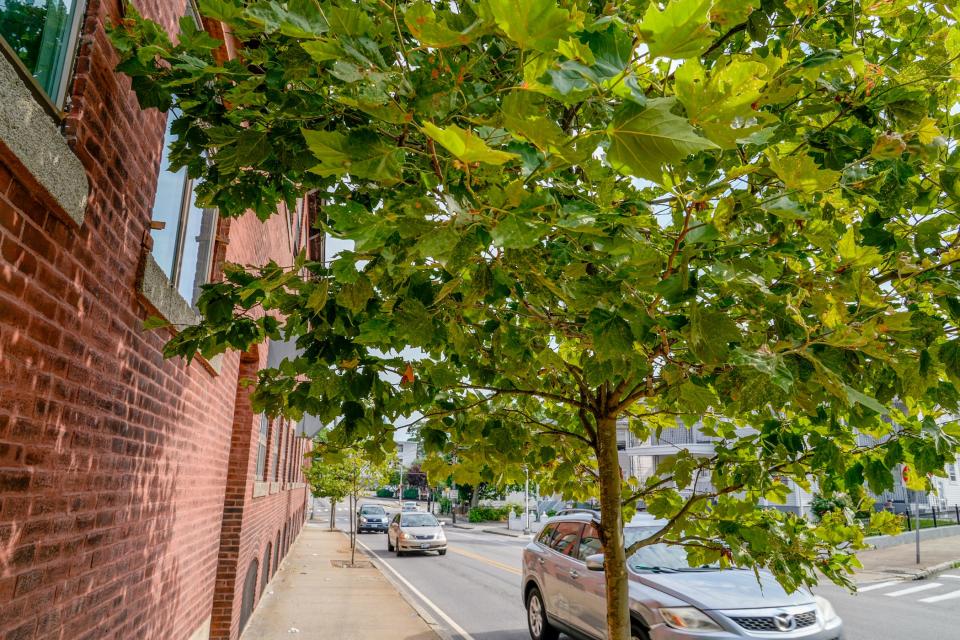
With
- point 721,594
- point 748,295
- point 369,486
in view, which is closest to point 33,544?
point 748,295

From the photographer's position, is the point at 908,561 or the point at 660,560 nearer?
the point at 660,560

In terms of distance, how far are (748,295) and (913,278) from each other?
69cm

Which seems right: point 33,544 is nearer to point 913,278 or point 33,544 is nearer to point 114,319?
point 114,319

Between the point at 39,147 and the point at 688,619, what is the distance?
6.52m

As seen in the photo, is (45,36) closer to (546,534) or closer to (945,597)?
(546,534)

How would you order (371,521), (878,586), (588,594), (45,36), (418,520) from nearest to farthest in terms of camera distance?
1. (45,36)
2. (588,594)
3. (878,586)
4. (418,520)
5. (371,521)

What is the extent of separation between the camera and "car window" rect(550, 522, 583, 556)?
8.38 m

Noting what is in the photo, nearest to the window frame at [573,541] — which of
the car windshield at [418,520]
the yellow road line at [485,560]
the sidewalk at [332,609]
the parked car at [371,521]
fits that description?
the sidewalk at [332,609]

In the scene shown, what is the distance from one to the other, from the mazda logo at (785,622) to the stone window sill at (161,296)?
6.05m

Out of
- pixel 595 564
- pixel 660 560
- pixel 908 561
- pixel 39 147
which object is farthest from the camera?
pixel 908 561

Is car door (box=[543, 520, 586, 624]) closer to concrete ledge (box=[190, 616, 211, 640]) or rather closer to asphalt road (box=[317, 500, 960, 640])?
asphalt road (box=[317, 500, 960, 640])

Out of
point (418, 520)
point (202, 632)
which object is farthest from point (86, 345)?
point (418, 520)

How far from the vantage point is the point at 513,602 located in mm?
13203

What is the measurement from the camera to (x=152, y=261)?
3.18 meters
